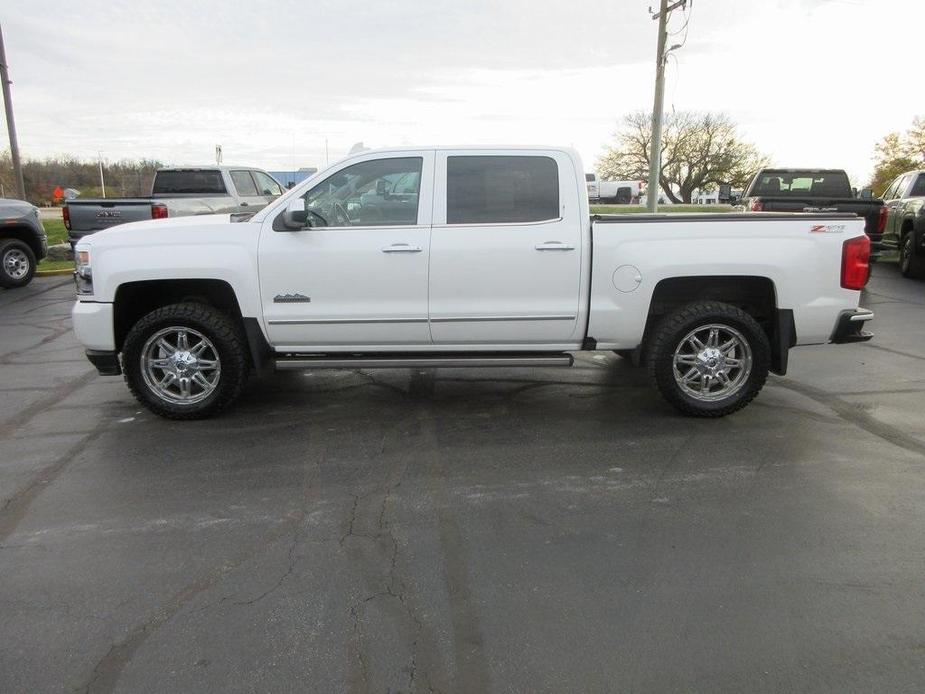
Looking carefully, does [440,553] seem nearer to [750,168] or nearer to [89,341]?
[89,341]

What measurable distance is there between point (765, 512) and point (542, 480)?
1.24 meters

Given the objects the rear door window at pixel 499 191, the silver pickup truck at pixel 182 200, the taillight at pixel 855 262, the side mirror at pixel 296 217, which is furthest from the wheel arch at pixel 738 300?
the silver pickup truck at pixel 182 200

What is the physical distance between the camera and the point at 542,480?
4223 millimetres

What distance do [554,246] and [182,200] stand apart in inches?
340

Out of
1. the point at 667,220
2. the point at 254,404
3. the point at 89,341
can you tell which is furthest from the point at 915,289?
the point at 89,341

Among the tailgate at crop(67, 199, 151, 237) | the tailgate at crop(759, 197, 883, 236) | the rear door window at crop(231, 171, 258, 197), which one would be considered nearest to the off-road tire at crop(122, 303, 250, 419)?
the tailgate at crop(67, 199, 151, 237)

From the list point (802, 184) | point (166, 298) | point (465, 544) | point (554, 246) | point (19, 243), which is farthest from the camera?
point (802, 184)

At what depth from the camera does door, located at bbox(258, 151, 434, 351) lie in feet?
16.7

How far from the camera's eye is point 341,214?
17.1ft

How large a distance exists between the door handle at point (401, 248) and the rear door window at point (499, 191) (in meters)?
0.34

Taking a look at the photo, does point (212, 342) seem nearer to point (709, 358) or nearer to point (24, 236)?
point (709, 358)

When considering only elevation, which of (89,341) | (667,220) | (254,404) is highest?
(667,220)

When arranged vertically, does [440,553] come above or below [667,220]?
below

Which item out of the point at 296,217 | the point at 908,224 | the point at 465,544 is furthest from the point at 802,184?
the point at 465,544
